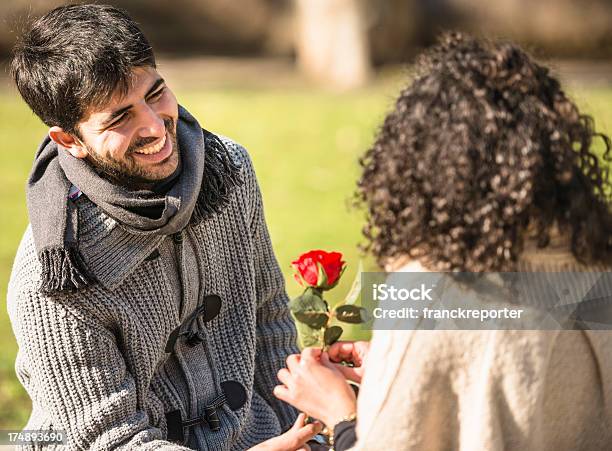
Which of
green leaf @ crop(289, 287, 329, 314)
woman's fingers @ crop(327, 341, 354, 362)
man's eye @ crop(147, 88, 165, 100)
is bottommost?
woman's fingers @ crop(327, 341, 354, 362)

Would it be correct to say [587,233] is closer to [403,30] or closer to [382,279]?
[382,279]

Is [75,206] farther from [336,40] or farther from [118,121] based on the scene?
[336,40]

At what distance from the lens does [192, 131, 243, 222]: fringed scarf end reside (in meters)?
2.86

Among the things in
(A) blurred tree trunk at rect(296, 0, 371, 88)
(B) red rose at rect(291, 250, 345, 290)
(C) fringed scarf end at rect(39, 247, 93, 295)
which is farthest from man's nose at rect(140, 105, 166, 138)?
(A) blurred tree trunk at rect(296, 0, 371, 88)

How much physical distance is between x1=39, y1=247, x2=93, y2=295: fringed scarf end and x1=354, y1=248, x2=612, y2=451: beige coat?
2.67ft

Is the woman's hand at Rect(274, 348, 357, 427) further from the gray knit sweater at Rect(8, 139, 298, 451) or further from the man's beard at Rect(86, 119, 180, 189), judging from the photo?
the man's beard at Rect(86, 119, 180, 189)

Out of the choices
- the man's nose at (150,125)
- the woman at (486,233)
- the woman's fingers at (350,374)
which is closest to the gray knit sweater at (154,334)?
the man's nose at (150,125)

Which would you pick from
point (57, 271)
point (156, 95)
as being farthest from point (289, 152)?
point (57, 271)

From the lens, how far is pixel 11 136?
982cm

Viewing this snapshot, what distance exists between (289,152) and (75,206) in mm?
6523

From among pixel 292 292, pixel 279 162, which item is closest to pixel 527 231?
pixel 292 292

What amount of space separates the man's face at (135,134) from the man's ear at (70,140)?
0.01 metres

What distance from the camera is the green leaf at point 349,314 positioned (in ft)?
8.79

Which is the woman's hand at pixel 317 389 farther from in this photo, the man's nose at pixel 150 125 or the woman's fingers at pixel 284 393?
the man's nose at pixel 150 125
